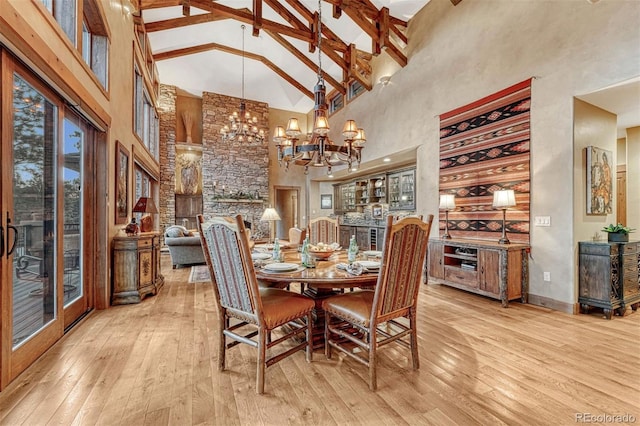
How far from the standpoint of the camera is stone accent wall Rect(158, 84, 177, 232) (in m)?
9.02

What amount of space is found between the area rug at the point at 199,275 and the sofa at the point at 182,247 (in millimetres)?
210

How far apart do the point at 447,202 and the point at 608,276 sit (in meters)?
1.98

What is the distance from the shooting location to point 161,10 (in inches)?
240

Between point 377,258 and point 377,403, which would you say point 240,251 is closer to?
point 377,403

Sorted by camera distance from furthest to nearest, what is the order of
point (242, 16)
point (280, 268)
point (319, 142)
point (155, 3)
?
point (242, 16) → point (155, 3) → point (319, 142) → point (280, 268)

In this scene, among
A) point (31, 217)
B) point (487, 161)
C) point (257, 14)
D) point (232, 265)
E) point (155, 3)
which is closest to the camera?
point (232, 265)

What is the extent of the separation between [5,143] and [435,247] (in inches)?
186

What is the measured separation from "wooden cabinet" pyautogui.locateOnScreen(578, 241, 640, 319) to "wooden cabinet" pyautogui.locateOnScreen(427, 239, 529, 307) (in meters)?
0.55

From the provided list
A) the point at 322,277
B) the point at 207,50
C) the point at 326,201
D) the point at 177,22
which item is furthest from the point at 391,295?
the point at 207,50

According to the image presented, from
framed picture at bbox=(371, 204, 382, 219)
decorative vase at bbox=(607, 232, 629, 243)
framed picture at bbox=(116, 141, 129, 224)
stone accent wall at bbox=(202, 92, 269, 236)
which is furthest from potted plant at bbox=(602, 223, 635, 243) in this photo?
stone accent wall at bbox=(202, 92, 269, 236)

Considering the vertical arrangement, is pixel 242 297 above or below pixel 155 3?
below

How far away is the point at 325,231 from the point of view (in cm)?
435

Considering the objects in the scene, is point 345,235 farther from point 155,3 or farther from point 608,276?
point 155,3

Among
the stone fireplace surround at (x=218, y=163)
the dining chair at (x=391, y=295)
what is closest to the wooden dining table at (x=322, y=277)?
the dining chair at (x=391, y=295)
